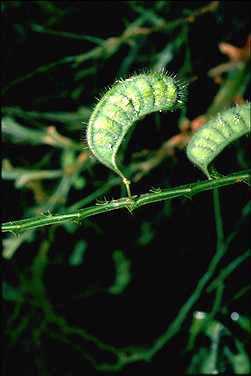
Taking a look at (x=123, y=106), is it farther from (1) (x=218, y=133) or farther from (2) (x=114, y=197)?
(2) (x=114, y=197)

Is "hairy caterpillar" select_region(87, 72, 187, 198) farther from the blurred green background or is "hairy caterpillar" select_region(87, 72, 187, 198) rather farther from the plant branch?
the blurred green background

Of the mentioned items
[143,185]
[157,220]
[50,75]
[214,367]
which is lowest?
[214,367]

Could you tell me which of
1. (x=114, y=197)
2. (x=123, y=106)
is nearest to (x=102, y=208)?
(x=123, y=106)

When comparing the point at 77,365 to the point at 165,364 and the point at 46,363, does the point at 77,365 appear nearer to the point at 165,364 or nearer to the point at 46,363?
the point at 46,363

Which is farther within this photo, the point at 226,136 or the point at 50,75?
the point at 50,75

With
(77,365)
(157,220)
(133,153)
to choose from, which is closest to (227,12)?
(133,153)

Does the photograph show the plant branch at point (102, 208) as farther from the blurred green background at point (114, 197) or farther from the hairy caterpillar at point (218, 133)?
the blurred green background at point (114, 197)

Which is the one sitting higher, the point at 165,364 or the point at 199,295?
the point at 199,295
